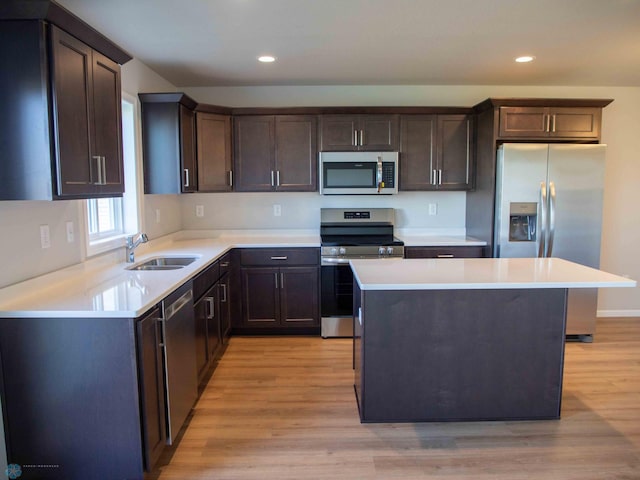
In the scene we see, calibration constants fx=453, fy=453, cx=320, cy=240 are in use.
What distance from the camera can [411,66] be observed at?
3.84 meters

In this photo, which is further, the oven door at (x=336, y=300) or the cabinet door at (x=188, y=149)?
the oven door at (x=336, y=300)

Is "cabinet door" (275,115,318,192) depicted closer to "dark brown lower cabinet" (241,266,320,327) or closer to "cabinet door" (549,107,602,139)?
"dark brown lower cabinet" (241,266,320,327)

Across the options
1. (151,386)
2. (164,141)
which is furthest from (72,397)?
(164,141)

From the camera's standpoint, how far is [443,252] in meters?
4.21

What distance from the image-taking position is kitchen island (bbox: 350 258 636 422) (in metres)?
2.54

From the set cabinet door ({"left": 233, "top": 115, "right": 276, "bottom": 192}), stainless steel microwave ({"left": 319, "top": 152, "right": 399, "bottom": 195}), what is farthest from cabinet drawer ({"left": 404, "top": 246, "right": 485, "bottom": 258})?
cabinet door ({"left": 233, "top": 115, "right": 276, "bottom": 192})

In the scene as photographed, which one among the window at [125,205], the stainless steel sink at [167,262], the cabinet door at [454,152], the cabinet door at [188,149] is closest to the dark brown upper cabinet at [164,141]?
the cabinet door at [188,149]

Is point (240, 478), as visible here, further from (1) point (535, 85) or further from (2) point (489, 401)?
(1) point (535, 85)

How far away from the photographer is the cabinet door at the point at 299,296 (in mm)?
4188

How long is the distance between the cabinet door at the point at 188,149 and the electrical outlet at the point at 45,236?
1.48 metres

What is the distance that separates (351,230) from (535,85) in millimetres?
2352

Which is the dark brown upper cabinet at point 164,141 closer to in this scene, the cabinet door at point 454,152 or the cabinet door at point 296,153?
the cabinet door at point 296,153

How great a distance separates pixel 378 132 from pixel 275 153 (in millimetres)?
1010

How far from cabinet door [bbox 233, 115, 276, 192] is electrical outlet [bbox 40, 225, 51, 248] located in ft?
6.99
